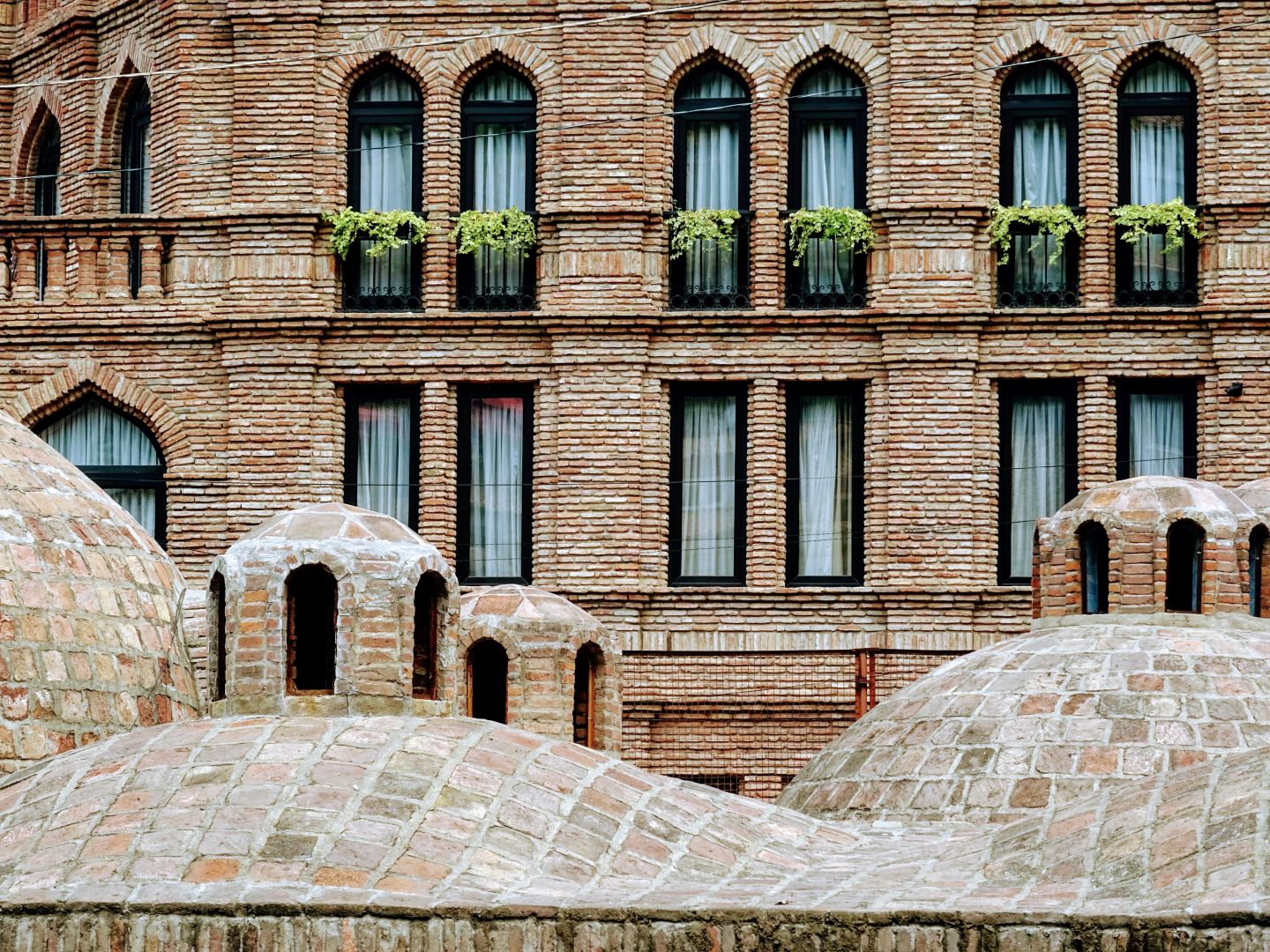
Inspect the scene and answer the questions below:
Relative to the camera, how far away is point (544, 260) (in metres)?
38.0

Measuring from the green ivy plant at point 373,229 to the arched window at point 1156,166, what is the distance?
8817 millimetres

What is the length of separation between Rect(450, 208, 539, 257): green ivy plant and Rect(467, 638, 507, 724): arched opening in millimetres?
10859

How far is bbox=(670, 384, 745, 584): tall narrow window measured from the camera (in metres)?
37.7

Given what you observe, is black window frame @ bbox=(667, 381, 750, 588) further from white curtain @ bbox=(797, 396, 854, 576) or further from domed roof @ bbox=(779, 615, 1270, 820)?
domed roof @ bbox=(779, 615, 1270, 820)

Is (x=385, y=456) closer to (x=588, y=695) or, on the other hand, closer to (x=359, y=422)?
(x=359, y=422)

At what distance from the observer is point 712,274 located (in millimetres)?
38281

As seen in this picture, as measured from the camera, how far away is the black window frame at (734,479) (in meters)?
37.6

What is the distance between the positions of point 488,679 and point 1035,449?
37.8 ft

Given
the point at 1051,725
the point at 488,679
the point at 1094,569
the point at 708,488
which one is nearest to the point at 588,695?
the point at 488,679

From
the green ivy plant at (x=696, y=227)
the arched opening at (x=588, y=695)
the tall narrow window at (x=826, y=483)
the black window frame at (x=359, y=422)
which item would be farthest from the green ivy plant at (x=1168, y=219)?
the arched opening at (x=588, y=695)

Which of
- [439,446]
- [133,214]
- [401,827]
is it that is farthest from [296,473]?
[401,827]

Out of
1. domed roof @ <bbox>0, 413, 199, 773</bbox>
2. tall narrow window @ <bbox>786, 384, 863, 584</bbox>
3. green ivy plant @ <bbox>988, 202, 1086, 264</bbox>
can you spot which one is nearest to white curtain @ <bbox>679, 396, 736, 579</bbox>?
tall narrow window @ <bbox>786, 384, 863, 584</bbox>

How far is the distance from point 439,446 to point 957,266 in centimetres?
678

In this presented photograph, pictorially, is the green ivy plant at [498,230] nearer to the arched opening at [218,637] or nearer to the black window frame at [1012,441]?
the black window frame at [1012,441]
